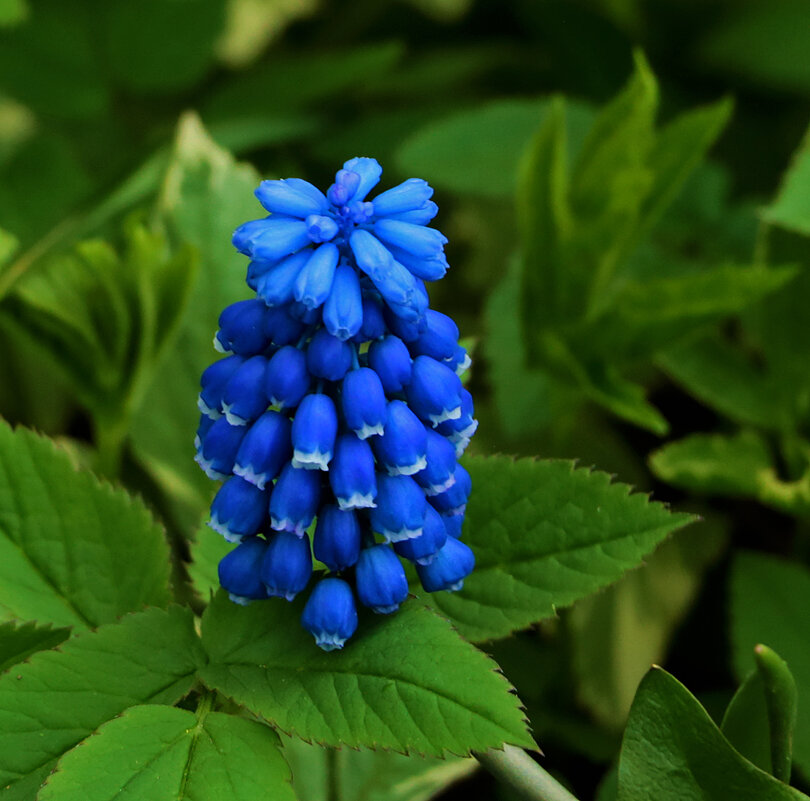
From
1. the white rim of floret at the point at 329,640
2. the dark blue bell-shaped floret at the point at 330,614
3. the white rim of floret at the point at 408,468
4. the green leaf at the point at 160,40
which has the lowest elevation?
the white rim of floret at the point at 329,640

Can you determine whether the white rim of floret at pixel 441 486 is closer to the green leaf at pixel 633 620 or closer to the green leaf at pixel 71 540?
the green leaf at pixel 71 540

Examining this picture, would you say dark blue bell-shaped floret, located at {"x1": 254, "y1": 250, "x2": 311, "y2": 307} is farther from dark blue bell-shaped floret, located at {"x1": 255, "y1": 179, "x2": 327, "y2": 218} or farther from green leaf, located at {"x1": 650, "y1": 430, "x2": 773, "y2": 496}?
green leaf, located at {"x1": 650, "y1": 430, "x2": 773, "y2": 496}

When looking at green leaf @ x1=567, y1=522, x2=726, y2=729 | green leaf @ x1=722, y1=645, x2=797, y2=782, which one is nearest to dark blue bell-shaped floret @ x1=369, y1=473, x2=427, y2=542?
green leaf @ x1=722, y1=645, x2=797, y2=782

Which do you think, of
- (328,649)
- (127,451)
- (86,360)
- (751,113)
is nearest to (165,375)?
(86,360)

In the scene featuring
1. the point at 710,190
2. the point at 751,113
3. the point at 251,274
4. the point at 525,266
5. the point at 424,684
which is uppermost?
the point at 751,113

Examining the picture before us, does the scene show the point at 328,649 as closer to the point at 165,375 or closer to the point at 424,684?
the point at 424,684

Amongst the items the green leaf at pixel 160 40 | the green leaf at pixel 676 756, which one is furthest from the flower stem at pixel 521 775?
the green leaf at pixel 160 40

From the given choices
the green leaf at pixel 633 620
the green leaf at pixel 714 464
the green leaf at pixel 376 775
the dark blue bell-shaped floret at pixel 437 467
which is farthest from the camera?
the green leaf at pixel 633 620

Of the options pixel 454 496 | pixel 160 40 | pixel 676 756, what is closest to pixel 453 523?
pixel 454 496

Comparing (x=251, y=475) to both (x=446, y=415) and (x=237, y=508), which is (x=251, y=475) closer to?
(x=237, y=508)
